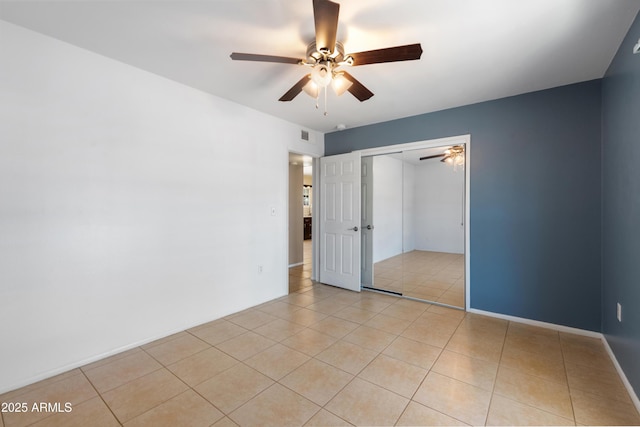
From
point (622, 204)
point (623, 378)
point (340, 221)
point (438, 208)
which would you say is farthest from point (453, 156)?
point (623, 378)

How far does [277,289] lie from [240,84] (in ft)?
9.04

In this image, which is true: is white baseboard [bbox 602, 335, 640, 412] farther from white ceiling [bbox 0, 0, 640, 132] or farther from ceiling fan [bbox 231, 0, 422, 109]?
ceiling fan [bbox 231, 0, 422, 109]

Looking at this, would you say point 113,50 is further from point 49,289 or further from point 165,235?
point 49,289

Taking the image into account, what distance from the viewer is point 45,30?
2061 mm

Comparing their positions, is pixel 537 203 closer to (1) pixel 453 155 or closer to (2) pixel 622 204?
(2) pixel 622 204

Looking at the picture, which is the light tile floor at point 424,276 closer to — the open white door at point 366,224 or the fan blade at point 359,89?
the open white door at point 366,224

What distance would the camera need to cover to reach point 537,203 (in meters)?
3.04

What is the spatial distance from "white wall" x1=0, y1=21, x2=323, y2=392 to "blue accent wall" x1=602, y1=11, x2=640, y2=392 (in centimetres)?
358

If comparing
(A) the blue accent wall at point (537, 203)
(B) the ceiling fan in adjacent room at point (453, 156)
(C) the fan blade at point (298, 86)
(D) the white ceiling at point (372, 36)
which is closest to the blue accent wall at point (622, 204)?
(A) the blue accent wall at point (537, 203)

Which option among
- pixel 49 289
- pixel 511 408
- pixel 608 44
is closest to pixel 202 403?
pixel 49 289

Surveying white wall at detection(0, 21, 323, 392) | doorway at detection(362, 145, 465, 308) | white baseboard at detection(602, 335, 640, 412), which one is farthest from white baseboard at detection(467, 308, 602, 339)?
white wall at detection(0, 21, 323, 392)

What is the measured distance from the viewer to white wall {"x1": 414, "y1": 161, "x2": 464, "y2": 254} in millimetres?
4148

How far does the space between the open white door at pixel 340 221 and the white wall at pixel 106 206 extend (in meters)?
1.51

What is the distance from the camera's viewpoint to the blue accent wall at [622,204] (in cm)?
187
